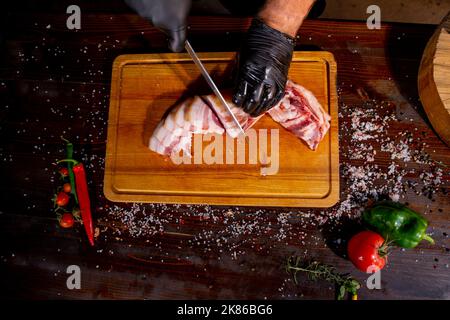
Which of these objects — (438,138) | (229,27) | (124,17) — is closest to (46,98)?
(124,17)

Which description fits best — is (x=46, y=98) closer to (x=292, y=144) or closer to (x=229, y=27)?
(x=229, y=27)

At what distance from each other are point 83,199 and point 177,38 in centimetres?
116

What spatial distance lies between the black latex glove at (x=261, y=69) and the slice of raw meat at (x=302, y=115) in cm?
13

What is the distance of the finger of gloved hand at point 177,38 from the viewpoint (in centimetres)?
225

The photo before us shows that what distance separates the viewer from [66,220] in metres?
2.64

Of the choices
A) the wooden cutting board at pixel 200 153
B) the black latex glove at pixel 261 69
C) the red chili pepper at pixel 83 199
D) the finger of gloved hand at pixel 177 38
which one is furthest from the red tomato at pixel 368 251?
the red chili pepper at pixel 83 199

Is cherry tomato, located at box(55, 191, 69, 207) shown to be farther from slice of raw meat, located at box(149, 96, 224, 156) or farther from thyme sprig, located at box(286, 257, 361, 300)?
thyme sprig, located at box(286, 257, 361, 300)

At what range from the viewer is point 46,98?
2.84 metres

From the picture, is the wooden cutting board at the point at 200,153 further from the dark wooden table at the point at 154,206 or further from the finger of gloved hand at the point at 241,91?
the finger of gloved hand at the point at 241,91

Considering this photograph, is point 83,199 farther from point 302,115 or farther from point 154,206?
point 302,115

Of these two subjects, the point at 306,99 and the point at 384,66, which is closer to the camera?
the point at 306,99

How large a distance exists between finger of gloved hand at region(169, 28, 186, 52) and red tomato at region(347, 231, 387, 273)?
1.48m
